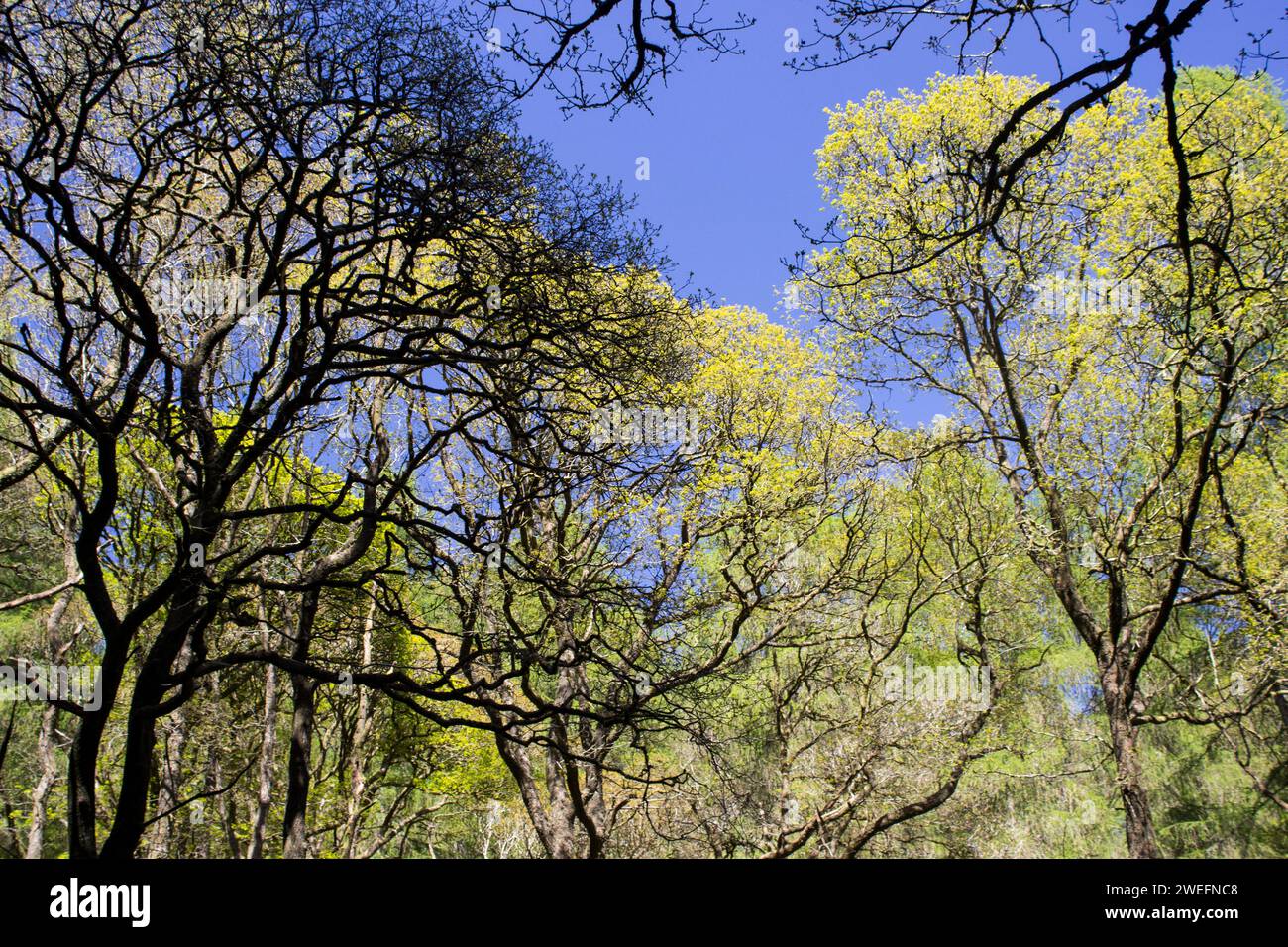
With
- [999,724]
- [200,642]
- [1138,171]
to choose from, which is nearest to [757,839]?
[999,724]

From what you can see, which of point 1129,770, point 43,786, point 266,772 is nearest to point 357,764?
point 266,772

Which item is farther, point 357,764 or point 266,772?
point 357,764

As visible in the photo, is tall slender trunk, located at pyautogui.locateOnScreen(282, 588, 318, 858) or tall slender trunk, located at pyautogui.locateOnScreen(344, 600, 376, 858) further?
tall slender trunk, located at pyautogui.locateOnScreen(344, 600, 376, 858)

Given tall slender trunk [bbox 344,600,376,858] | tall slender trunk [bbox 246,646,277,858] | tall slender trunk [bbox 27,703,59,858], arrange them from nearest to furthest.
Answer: tall slender trunk [bbox 246,646,277,858], tall slender trunk [bbox 27,703,59,858], tall slender trunk [bbox 344,600,376,858]

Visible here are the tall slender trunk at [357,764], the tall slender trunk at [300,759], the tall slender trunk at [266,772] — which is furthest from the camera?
the tall slender trunk at [357,764]

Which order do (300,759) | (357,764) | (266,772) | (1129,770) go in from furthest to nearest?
(357,764), (1129,770), (266,772), (300,759)

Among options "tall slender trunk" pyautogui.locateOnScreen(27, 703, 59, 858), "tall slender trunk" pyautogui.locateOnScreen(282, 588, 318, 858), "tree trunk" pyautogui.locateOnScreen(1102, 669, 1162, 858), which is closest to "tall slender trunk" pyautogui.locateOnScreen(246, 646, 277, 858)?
"tall slender trunk" pyautogui.locateOnScreen(282, 588, 318, 858)

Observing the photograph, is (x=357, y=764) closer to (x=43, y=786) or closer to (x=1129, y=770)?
(x=43, y=786)

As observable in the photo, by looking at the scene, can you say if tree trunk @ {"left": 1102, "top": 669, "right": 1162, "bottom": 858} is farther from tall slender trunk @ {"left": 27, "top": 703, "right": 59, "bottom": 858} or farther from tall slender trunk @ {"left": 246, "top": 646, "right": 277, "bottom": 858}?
tall slender trunk @ {"left": 27, "top": 703, "right": 59, "bottom": 858}

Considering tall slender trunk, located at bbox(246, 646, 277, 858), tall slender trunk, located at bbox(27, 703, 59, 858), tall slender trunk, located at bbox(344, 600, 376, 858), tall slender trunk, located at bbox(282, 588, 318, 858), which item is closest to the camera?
tall slender trunk, located at bbox(282, 588, 318, 858)

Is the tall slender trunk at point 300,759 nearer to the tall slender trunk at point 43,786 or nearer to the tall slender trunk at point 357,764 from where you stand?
the tall slender trunk at point 357,764

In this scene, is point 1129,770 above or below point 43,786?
below

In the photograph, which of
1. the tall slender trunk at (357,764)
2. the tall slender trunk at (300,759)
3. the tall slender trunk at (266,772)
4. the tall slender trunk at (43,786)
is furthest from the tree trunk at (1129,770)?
the tall slender trunk at (43,786)
